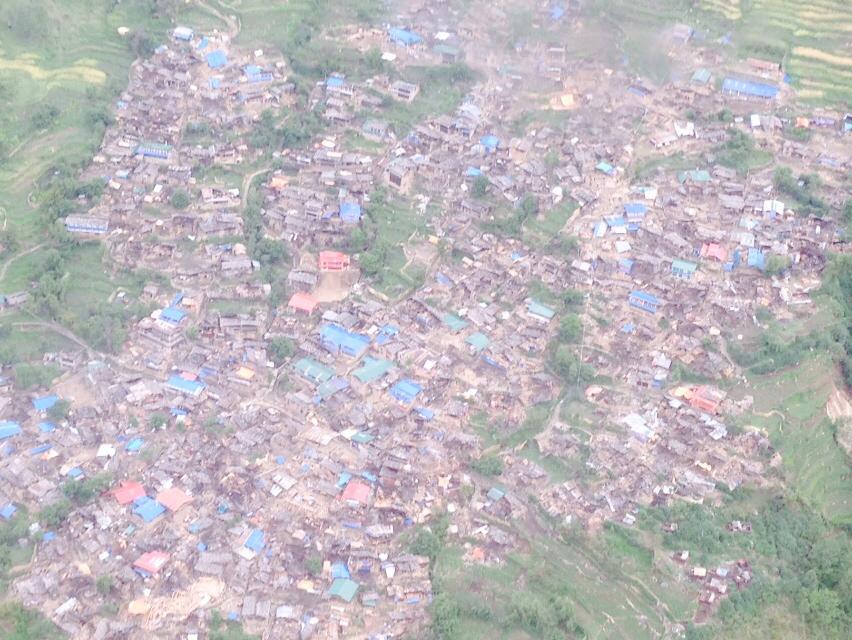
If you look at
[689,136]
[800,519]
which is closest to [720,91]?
[689,136]

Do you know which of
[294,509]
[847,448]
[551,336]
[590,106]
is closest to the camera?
[294,509]

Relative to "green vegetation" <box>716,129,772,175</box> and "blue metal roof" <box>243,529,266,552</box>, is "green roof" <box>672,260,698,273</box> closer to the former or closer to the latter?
"green vegetation" <box>716,129,772,175</box>

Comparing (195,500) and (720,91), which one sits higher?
(720,91)

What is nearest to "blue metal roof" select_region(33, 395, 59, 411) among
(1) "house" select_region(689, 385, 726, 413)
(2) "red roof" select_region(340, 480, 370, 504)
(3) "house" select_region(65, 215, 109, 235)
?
(3) "house" select_region(65, 215, 109, 235)

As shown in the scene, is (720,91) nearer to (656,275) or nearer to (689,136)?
(689,136)

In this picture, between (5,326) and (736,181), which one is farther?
(736,181)

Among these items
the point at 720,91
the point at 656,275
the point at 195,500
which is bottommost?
the point at 195,500

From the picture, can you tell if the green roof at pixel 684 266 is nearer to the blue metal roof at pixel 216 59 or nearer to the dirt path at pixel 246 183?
the dirt path at pixel 246 183
